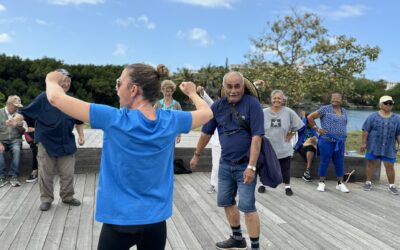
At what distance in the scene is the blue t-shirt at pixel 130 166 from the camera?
168 cm

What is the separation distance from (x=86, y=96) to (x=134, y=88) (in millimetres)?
35647

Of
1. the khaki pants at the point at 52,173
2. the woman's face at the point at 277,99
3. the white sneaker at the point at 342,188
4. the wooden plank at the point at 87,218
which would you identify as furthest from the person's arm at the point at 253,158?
the white sneaker at the point at 342,188

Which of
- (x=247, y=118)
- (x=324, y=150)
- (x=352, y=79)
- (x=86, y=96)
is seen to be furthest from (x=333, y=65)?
(x=86, y=96)

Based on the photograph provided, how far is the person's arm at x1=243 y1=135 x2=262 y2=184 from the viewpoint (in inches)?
122

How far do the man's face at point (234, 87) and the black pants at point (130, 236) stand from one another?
5.17 feet

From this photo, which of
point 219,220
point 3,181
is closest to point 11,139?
point 3,181

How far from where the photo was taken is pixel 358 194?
Result: 6.04 metres

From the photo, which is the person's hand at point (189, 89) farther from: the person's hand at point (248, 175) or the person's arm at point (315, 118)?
the person's arm at point (315, 118)

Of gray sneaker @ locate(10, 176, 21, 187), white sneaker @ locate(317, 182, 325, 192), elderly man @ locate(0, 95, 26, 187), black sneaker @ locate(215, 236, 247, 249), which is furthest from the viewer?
white sneaker @ locate(317, 182, 325, 192)

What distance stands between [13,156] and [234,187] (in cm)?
397

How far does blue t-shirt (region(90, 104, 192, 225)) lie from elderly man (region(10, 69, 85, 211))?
10.3 feet

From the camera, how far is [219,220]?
14.6ft

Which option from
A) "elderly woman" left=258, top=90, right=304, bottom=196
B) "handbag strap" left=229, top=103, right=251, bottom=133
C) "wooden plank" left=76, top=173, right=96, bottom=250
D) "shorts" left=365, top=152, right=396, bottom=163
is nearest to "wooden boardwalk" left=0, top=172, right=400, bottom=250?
"wooden plank" left=76, top=173, right=96, bottom=250

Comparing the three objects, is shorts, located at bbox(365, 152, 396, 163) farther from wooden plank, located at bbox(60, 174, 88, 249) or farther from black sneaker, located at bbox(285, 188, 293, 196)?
wooden plank, located at bbox(60, 174, 88, 249)
